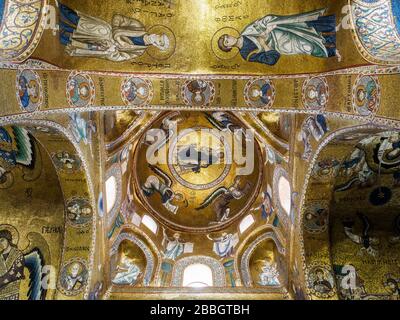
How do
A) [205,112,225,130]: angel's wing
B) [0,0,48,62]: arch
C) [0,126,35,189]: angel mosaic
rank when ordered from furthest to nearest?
[205,112,225,130]: angel's wing
[0,126,35,189]: angel mosaic
[0,0,48,62]: arch

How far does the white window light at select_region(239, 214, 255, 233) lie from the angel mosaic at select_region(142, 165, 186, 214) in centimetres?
216

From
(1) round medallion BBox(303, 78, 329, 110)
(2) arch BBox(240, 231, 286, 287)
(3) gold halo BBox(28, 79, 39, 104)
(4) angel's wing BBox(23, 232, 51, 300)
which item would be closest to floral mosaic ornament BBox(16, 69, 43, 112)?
(3) gold halo BBox(28, 79, 39, 104)

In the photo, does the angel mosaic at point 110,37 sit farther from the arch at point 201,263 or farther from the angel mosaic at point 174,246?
the arch at point 201,263

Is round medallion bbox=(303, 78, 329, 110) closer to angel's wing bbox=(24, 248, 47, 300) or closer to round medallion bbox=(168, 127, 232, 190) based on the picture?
round medallion bbox=(168, 127, 232, 190)

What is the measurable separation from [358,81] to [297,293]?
5.92m

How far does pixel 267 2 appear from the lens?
355 inches

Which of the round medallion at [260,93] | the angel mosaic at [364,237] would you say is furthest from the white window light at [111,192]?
the angel mosaic at [364,237]

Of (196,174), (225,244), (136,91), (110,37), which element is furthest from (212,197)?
(110,37)

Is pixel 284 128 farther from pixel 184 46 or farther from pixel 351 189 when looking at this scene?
pixel 184 46

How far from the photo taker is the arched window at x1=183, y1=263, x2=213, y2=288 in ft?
40.9

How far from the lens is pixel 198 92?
32.3ft

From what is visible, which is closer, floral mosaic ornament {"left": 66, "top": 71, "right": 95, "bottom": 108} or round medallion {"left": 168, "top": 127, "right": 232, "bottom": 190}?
floral mosaic ornament {"left": 66, "top": 71, "right": 95, "bottom": 108}

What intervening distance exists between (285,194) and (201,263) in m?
3.78

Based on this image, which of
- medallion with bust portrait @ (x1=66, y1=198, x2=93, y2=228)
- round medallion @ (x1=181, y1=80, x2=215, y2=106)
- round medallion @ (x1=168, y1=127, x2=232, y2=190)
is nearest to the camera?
round medallion @ (x1=181, y1=80, x2=215, y2=106)
